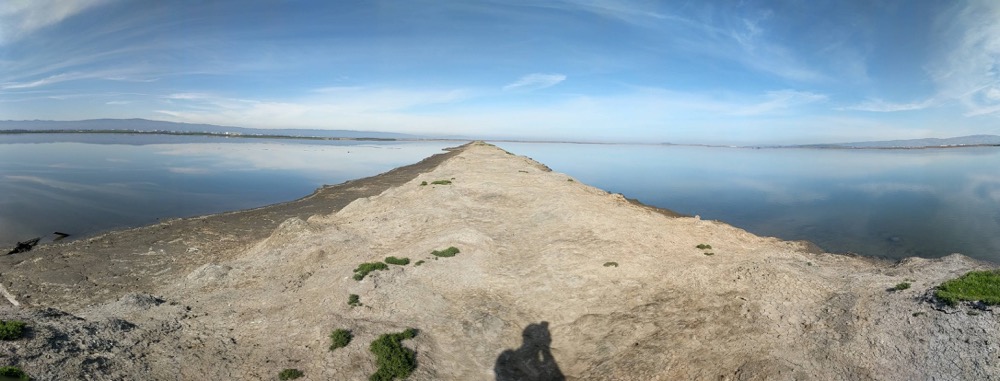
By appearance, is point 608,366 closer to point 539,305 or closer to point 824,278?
point 539,305

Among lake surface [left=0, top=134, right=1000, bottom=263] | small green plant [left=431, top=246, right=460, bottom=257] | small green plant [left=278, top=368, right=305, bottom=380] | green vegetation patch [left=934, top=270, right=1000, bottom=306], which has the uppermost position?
green vegetation patch [left=934, top=270, right=1000, bottom=306]

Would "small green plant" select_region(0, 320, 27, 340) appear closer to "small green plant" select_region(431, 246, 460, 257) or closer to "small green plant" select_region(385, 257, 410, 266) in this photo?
"small green plant" select_region(385, 257, 410, 266)

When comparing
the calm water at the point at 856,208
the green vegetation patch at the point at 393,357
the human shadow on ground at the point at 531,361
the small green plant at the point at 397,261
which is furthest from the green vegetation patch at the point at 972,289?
the calm water at the point at 856,208

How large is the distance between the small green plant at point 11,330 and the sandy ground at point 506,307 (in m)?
0.37

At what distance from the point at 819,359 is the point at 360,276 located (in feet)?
49.8

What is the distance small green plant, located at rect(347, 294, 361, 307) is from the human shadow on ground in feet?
19.2

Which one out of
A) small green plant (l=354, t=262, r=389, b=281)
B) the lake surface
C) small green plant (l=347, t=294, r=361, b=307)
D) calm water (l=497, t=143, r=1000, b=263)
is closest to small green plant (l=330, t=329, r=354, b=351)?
small green plant (l=347, t=294, r=361, b=307)

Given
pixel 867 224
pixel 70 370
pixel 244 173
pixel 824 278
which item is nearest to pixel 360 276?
pixel 70 370

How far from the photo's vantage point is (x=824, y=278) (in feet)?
54.2

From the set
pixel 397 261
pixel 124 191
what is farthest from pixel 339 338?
pixel 124 191

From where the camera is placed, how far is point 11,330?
1083 centimetres

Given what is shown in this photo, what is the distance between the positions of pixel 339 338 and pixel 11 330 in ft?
24.4

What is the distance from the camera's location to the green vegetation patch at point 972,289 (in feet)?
38.6

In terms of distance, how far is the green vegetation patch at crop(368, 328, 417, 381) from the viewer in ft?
40.3
